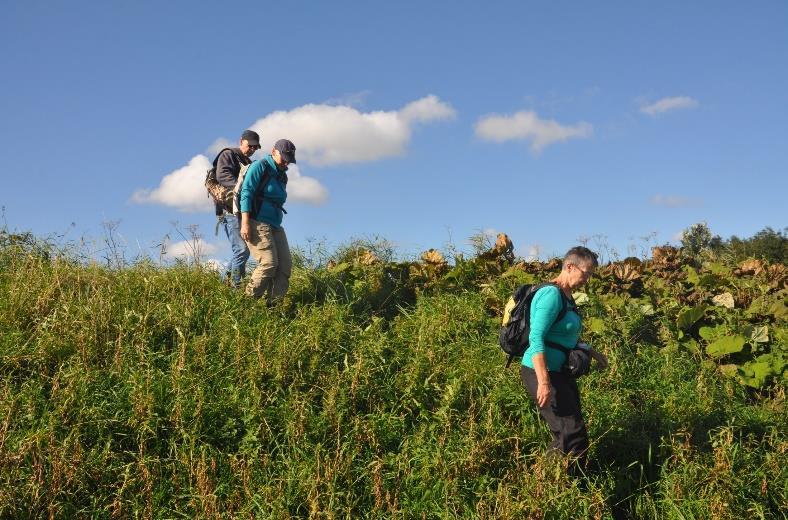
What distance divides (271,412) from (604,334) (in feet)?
11.5

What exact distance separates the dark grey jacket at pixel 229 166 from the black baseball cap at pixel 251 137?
17 cm

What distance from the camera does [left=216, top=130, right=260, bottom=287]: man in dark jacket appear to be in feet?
25.2

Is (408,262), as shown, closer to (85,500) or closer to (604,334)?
(604,334)

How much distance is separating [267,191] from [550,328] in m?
3.71

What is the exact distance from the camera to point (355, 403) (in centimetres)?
545

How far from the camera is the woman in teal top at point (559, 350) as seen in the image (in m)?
4.49

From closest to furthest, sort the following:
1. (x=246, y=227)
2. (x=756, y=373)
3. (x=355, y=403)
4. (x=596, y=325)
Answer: (x=355, y=403), (x=756, y=373), (x=596, y=325), (x=246, y=227)

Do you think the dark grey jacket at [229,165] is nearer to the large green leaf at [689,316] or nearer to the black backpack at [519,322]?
the black backpack at [519,322]

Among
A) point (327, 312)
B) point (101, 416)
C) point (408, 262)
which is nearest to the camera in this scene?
point (101, 416)

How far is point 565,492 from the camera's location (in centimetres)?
441

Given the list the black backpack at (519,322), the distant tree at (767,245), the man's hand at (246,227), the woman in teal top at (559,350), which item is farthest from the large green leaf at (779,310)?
the distant tree at (767,245)

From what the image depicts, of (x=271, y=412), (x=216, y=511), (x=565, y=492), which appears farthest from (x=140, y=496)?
(x=565, y=492)

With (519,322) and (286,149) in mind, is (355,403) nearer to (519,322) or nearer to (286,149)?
(519,322)

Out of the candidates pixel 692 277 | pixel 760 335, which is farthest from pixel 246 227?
pixel 760 335
